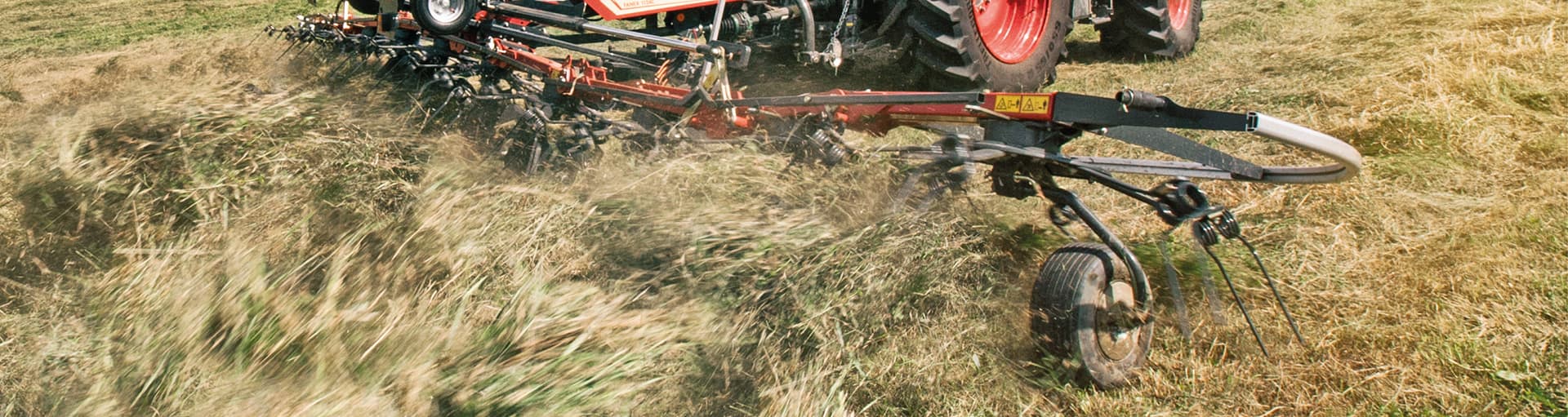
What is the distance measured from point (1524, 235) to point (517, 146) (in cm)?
351

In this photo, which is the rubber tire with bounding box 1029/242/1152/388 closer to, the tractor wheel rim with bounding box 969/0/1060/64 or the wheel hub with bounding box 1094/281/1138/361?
the wheel hub with bounding box 1094/281/1138/361

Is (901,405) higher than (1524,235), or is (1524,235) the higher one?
(1524,235)

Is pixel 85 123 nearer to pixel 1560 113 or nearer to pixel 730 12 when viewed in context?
pixel 730 12

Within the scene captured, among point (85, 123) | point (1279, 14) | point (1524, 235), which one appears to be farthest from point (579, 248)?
point (1279, 14)

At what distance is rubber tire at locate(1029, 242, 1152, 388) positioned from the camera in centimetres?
276

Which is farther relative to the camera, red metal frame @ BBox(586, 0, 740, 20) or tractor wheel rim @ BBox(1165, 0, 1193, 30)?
tractor wheel rim @ BBox(1165, 0, 1193, 30)

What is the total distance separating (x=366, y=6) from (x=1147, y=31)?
15.7 ft

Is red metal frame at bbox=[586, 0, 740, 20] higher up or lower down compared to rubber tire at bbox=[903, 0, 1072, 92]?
higher up

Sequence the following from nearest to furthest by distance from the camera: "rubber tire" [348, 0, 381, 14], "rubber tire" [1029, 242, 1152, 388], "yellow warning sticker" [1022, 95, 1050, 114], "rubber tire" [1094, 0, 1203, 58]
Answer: "yellow warning sticker" [1022, 95, 1050, 114] → "rubber tire" [1029, 242, 1152, 388] → "rubber tire" [348, 0, 381, 14] → "rubber tire" [1094, 0, 1203, 58]

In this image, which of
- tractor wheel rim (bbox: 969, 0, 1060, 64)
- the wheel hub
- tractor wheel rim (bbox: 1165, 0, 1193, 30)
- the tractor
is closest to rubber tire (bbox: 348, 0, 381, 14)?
the tractor

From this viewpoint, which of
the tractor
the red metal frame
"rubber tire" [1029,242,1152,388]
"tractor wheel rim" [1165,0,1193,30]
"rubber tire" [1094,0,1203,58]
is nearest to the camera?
"rubber tire" [1029,242,1152,388]

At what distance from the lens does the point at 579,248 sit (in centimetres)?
304

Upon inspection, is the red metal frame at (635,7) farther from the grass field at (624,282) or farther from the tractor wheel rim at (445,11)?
the grass field at (624,282)

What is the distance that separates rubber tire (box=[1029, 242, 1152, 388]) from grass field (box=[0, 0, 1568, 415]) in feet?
0.29
